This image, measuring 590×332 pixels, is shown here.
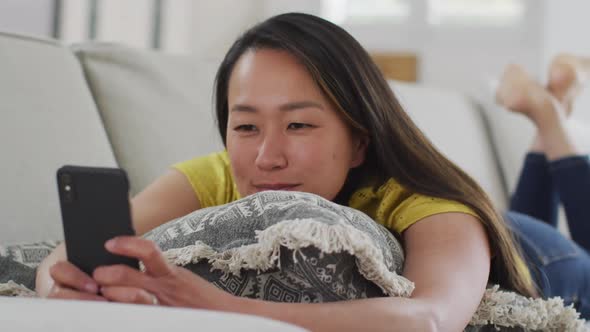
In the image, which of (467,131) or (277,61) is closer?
(277,61)

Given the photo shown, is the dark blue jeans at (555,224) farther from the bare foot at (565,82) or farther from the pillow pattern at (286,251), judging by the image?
the pillow pattern at (286,251)

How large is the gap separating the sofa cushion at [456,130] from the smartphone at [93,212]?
5.10ft

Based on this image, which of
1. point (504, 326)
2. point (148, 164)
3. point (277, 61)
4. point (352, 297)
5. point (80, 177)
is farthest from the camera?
point (148, 164)

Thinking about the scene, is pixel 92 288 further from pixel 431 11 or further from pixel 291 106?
pixel 431 11

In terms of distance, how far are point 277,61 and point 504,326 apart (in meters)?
0.44

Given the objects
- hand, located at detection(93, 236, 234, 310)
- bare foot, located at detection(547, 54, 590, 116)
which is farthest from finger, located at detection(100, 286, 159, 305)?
bare foot, located at detection(547, 54, 590, 116)

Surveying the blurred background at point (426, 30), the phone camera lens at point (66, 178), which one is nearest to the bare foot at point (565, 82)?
the blurred background at point (426, 30)

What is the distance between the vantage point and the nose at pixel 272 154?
1.04 m

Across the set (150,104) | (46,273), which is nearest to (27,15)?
(150,104)

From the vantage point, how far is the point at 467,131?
7.87 ft

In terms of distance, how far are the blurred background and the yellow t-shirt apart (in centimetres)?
248

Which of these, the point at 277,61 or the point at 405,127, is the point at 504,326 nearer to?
the point at 405,127

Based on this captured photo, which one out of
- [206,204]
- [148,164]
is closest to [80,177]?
[206,204]

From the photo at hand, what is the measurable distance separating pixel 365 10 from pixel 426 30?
32 centimetres
